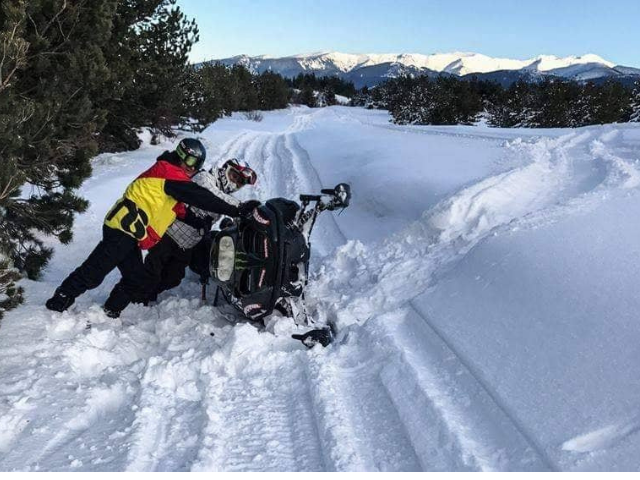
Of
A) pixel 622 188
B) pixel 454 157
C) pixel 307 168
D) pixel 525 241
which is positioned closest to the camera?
pixel 525 241

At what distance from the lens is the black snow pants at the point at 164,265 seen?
15.6 feet

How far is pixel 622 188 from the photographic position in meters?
5.47

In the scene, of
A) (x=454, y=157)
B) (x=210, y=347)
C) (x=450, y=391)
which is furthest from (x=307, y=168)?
(x=450, y=391)

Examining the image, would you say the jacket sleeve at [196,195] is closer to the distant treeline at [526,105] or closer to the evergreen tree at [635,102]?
the distant treeline at [526,105]

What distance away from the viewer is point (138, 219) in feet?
14.6

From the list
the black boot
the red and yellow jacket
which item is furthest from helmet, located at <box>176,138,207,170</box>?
the black boot

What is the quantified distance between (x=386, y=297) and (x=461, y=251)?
938 mm

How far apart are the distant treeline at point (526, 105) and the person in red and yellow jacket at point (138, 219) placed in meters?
32.7

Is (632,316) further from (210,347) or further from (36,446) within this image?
(36,446)

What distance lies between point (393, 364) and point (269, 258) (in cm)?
135

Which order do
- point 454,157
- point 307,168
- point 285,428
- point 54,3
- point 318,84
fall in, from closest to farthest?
point 285,428 → point 54,3 → point 454,157 → point 307,168 → point 318,84

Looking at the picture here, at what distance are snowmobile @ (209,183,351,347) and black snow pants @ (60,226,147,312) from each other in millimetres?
661

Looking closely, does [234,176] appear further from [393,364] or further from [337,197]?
[393,364]

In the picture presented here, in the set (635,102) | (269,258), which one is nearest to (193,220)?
(269,258)
